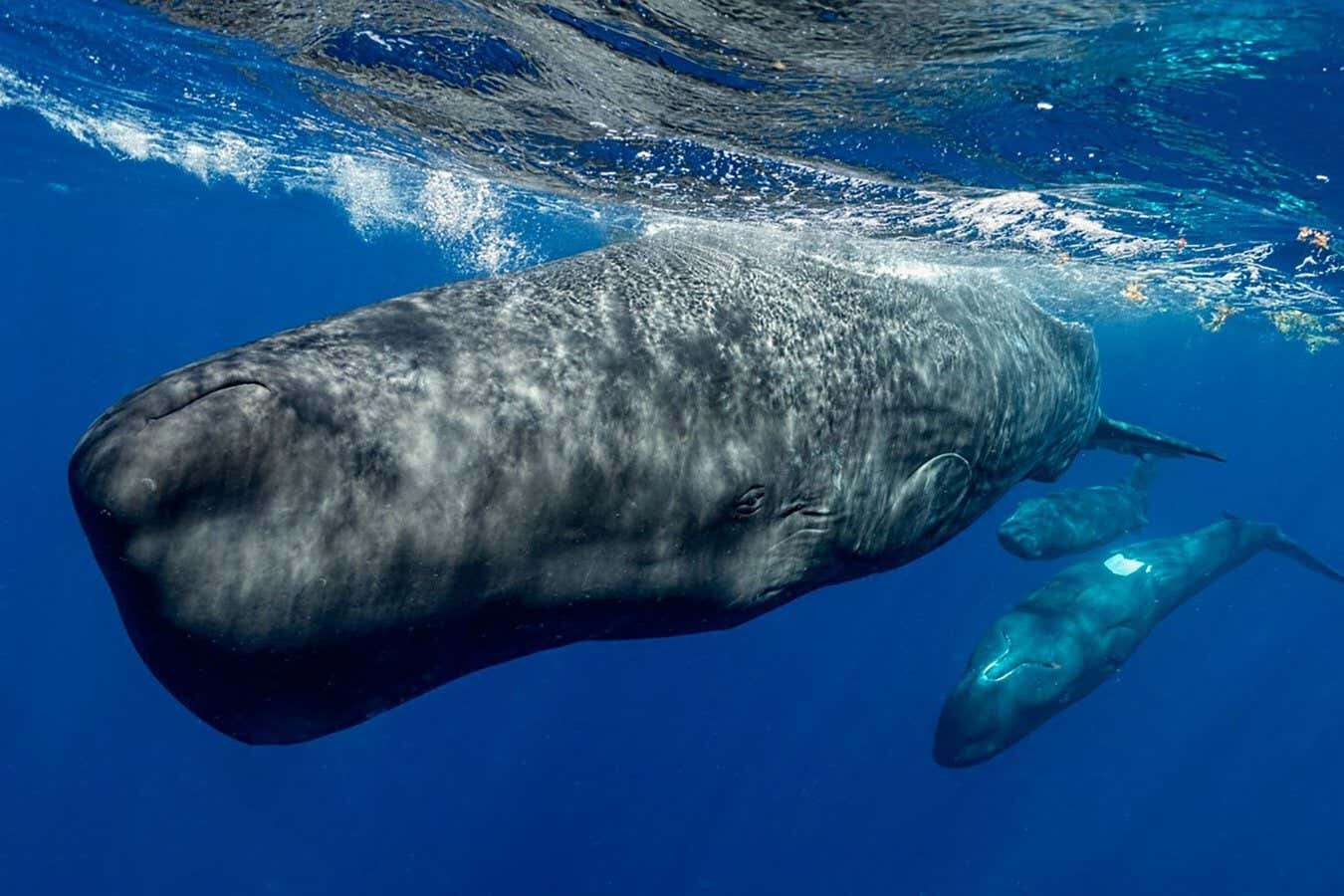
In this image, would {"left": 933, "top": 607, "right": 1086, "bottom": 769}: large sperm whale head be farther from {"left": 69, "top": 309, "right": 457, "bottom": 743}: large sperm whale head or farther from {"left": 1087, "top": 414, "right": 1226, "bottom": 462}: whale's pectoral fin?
{"left": 69, "top": 309, "right": 457, "bottom": 743}: large sperm whale head

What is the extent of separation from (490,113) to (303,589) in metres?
12.3

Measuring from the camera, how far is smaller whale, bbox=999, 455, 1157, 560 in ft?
44.4

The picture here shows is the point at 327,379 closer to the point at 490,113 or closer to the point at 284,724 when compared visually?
the point at 284,724

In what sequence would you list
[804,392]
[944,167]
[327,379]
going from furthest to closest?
[944,167] < [804,392] < [327,379]

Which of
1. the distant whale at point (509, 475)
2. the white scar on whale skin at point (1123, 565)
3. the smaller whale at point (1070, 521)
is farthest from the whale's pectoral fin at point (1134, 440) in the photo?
the distant whale at point (509, 475)

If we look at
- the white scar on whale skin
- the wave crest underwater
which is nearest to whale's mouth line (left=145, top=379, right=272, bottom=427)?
the wave crest underwater

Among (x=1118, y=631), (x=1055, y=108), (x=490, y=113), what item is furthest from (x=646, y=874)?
(x=1055, y=108)

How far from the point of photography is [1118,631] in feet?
44.4

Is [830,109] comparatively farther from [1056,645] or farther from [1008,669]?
[1056,645]

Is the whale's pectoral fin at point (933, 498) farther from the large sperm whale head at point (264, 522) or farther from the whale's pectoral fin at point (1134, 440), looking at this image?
the whale's pectoral fin at point (1134, 440)

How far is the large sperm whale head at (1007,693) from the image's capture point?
12.5m

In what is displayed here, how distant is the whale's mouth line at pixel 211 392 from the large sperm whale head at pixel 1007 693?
1230 cm

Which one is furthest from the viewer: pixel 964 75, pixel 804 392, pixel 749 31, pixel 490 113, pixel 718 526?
pixel 490 113

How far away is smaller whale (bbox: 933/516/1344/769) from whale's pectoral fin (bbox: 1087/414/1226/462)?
3273 mm
